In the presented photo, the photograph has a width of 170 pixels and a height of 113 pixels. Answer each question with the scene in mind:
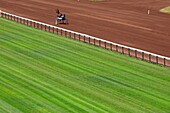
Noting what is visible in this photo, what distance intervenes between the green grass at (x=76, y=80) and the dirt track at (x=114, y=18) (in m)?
4.79

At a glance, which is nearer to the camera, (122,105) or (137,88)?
(122,105)

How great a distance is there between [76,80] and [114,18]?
2372 cm

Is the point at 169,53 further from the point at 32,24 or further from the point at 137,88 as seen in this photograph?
the point at 32,24

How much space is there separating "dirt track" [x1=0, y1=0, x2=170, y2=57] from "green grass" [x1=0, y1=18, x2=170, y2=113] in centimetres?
479

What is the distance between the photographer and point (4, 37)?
37656 mm

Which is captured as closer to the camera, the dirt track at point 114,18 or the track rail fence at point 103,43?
the track rail fence at point 103,43

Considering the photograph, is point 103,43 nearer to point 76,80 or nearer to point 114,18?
point 76,80

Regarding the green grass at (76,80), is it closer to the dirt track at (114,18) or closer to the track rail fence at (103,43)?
the track rail fence at (103,43)

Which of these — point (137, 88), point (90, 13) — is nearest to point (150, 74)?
point (137, 88)

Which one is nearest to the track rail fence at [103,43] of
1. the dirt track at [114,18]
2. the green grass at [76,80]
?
the green grass at [76,80]

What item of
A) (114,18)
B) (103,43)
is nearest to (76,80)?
(103,43)

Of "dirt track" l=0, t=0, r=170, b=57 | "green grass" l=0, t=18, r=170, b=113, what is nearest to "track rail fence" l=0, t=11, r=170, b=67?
"green grass" l=0, t=18, r=170, b=113

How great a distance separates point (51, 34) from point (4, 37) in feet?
12.6

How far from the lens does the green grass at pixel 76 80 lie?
830 inches
